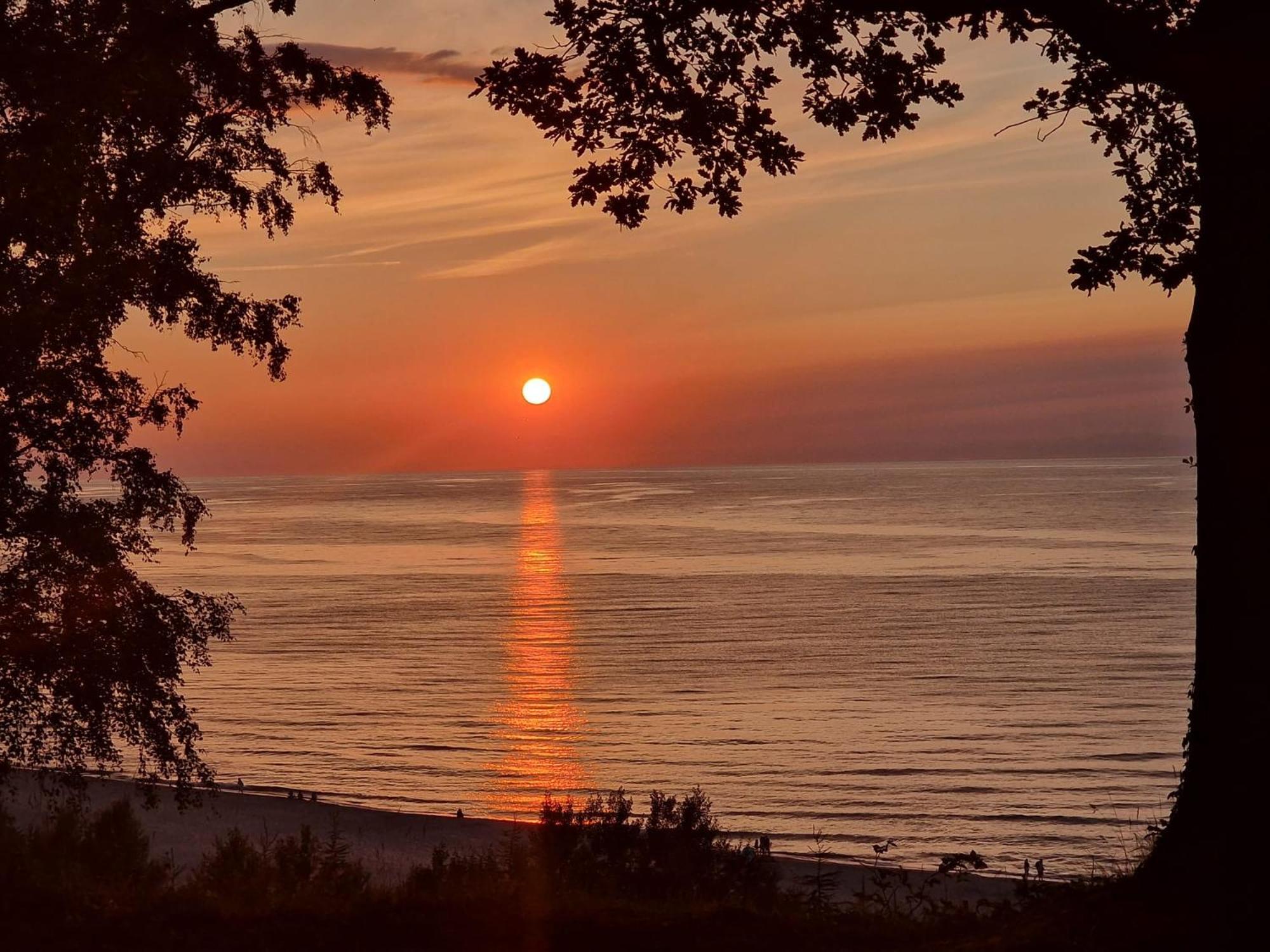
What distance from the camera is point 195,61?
53.2 ft

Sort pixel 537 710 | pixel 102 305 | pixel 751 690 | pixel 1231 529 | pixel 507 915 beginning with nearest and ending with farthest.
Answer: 1. pixel 1231 529
2. pixel 507 915
3. pixel 102 305
4. pixel 537 710
5. pixel 751 690

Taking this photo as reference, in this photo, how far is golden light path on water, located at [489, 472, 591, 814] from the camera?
3256cm

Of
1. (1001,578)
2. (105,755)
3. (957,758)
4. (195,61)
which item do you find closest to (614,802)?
(105,755)

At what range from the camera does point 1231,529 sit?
28.5ft

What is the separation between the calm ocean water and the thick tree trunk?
27.5ft

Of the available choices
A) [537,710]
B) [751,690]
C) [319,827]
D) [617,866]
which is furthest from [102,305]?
[751,690]

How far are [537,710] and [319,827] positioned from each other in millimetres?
19281

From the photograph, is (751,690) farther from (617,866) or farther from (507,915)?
(507,915)

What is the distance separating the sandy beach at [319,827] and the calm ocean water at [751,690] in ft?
11.9

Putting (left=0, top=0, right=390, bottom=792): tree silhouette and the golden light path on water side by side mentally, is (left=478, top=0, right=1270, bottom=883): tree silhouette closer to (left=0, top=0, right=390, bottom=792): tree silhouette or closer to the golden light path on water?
(left=0, top=0, right=390, bottom=792): tree silhouette

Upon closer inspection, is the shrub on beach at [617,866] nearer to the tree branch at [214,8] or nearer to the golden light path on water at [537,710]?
the tree branch at [214,8]

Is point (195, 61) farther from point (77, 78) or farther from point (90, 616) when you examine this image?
point (90, 616)

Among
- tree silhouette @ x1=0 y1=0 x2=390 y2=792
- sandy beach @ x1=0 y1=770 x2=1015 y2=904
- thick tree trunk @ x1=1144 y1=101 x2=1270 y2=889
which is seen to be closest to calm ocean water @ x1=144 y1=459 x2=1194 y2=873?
sandy beach @ x1=0 y1=770 x2=1015 y2=904

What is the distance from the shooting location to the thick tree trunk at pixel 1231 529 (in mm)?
8562
